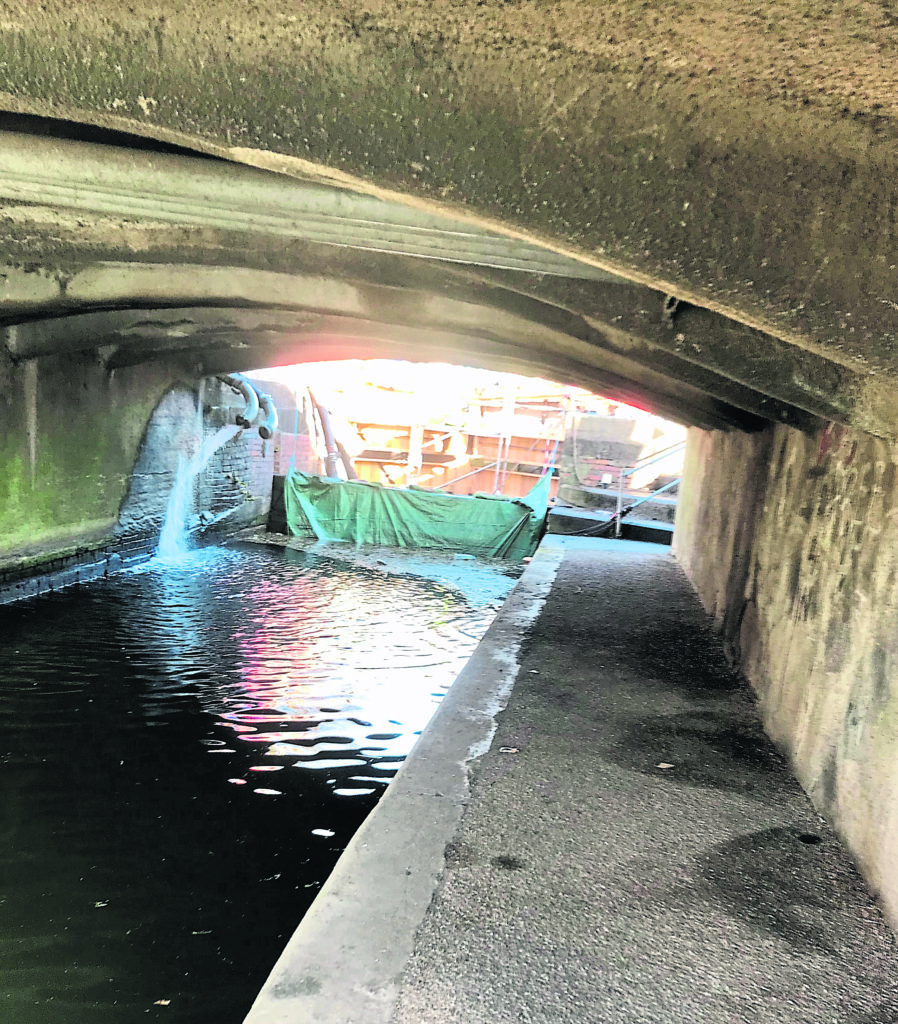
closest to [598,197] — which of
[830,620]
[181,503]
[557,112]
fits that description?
[557,112]

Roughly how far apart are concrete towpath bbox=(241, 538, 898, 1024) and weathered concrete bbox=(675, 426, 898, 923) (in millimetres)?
189

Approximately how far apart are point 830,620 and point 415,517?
9755 mm

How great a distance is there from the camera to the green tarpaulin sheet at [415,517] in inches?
479

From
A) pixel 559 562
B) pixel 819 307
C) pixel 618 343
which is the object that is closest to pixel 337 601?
pixel 559 562

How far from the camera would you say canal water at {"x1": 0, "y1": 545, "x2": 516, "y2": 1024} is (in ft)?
9.04

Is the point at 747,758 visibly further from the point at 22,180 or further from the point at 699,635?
the point at 22,180

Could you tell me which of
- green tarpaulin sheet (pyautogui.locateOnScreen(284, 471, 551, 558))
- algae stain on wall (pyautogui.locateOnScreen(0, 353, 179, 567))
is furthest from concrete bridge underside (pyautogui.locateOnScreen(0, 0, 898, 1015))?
green tarpaulin sheet (pyautogui.locateOnScreen(284, 471, 551, 558))

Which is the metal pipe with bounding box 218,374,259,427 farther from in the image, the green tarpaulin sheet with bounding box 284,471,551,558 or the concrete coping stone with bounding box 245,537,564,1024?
the concrete coping stone with bounding box 245,537,564,1024

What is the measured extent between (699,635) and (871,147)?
4.59 meters

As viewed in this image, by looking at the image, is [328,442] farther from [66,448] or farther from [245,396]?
[66,448]

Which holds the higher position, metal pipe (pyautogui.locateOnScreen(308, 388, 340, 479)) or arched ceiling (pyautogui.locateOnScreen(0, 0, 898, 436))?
arched ceiling (pyautogui.locateOnScreen(0, 0, 898, 436))

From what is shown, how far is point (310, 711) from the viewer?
4996mm

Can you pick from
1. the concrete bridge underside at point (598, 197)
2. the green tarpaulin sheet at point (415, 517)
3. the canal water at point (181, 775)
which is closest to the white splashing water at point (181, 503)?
the green tarpaulin sheet at point (415, 517)

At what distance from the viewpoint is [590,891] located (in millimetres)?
2207
